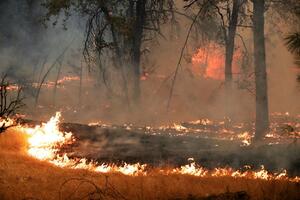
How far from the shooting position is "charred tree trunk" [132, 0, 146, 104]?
2264 centimetres

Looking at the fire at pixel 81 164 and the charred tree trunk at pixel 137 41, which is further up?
the charred tree trunk at pixel 137 41

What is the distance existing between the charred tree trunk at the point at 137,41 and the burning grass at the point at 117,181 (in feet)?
37.9

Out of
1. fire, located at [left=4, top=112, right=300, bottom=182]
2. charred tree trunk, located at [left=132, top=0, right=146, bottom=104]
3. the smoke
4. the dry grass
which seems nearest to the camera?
the dry grass

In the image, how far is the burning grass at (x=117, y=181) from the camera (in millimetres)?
8023

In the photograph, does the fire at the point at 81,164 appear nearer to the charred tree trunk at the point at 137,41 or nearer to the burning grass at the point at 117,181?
the burning grass at the point at 117,181

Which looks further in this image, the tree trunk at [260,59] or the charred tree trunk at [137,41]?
the charred tree trunk at [137,41]

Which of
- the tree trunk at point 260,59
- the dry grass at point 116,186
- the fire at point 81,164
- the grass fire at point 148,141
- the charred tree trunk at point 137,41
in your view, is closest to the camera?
the dry grass at point 116,186

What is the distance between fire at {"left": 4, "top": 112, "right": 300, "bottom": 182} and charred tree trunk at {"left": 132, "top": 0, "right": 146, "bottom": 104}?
9220mm

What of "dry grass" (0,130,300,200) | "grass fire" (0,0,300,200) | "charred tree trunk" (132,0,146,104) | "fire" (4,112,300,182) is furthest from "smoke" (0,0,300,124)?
"dry grass" (0,130,300,200)

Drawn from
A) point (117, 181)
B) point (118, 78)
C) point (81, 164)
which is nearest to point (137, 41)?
point (118, 78)

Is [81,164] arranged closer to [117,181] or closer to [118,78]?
[117,181]

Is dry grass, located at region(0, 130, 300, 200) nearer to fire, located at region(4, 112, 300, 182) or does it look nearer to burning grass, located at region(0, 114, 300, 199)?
burning grass, located at region(0, 114, 300, 199)

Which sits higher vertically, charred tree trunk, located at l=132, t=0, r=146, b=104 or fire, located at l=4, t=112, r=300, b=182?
charred tree trunk, located at l=132, t=0, r=146, b=104

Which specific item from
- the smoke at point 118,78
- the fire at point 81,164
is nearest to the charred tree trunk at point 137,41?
the smoke at point 118,78
